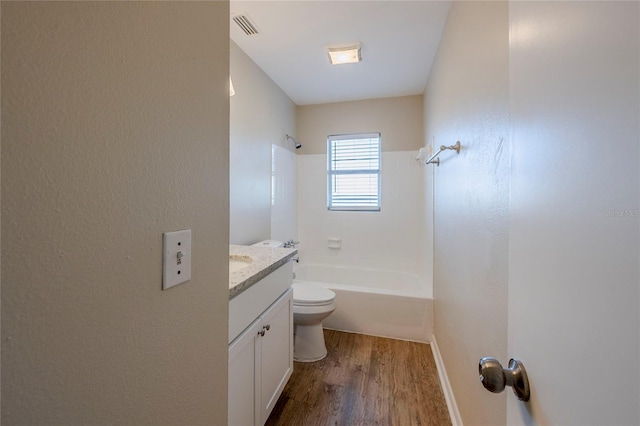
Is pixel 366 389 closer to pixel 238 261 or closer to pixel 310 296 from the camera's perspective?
pixel 310 296

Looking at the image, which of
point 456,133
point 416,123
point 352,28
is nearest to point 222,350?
point 456,133

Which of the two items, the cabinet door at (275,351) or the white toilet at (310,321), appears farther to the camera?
the white toilet at (310,321)

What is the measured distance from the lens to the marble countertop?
1.02 metres

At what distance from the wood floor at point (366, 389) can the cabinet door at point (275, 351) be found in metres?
0.18

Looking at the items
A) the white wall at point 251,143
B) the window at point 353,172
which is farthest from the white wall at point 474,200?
the white wall at point 251,143

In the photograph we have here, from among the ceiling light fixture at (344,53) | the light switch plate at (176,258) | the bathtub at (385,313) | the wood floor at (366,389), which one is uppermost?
the ceiling light fixture at (344,53)

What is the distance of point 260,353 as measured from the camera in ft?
4.22

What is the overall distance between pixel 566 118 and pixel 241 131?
222 centimetres

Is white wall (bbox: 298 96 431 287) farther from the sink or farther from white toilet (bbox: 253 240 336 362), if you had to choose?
the sink

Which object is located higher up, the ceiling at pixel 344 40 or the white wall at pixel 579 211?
the ceiling at pixel 344 40

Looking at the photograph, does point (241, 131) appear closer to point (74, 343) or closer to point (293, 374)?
point (293, 374)

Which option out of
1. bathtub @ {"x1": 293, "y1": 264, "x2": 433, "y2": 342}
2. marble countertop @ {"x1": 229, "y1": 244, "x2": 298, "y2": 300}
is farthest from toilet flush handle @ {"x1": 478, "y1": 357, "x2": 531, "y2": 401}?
bathtub @ {"x1": 293, "y1": 264, "x2": 433, "y2": 342}

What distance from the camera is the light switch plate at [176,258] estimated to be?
1.98 feet

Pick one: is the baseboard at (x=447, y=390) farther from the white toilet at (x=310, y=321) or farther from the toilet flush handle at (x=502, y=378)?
the toilet flush handle at (x=502, y=378)
